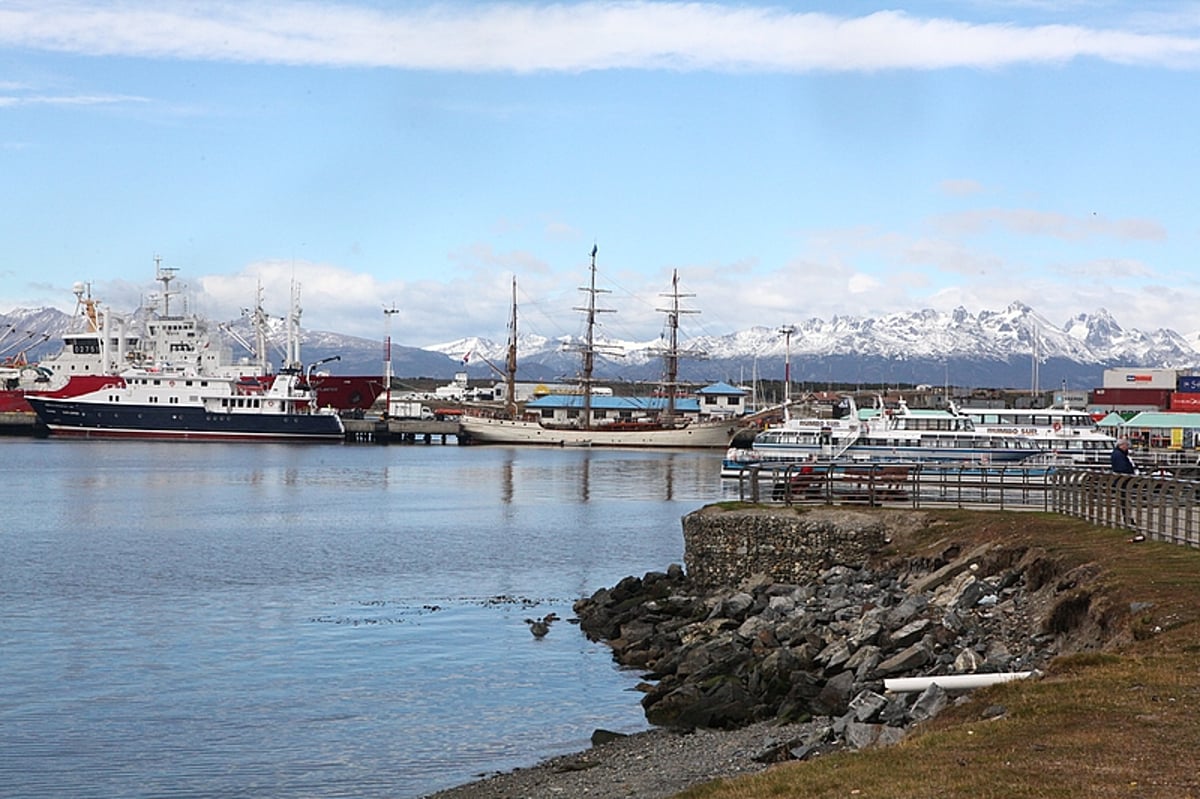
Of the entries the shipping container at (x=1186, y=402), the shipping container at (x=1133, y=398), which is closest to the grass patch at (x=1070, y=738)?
the shipping container at (x=1186, y=402)

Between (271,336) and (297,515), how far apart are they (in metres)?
110

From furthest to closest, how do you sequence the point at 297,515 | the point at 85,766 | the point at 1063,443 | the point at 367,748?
the point at 1063,443
the point at 297,515
the point at 367,748
the point at 85,766

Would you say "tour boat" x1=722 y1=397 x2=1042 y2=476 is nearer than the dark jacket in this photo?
No

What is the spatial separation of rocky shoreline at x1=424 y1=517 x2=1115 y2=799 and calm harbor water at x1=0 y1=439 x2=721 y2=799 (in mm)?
1109

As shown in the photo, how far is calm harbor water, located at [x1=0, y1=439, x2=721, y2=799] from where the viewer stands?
18562 mm

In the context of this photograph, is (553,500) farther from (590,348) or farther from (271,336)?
(271,336)

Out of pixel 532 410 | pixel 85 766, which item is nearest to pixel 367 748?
pixel 85 766

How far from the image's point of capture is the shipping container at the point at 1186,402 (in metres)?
118

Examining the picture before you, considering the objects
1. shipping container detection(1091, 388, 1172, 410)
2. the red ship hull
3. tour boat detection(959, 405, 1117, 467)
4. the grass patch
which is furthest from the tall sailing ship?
the grass patch

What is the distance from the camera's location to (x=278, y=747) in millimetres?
19250

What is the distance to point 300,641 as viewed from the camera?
1081 inches

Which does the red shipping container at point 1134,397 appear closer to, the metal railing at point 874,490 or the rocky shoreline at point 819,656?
the metal railing at point 874,490

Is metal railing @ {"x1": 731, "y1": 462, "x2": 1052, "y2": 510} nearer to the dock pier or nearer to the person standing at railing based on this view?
the person standing at railing

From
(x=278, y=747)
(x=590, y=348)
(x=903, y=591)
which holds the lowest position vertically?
(x=278, y=747)
